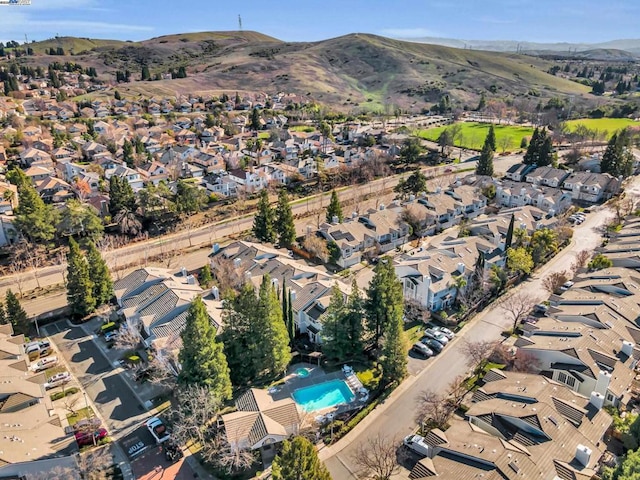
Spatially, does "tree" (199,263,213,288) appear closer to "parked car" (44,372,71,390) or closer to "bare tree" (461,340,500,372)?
"parked car" (44,372,71,390)

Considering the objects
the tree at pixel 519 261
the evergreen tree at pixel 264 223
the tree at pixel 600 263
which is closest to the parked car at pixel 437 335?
the tree at pixel 519 261

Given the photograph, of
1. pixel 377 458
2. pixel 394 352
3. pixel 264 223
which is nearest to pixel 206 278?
pixel 264 223

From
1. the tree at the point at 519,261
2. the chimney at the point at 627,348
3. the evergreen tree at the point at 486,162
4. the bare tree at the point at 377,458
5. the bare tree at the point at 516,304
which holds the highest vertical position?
the evergreen tree at the point at 486,162

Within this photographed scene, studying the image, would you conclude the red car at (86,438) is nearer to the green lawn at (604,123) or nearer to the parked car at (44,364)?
the parked car at (44,364)

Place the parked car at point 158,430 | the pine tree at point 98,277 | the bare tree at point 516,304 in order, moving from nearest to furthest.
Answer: the parked car at point 158,430
the bare tree at point 516,304
the pine tree at point 98,277

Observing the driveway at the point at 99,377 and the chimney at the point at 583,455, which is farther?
the driveway at the point at 99,377

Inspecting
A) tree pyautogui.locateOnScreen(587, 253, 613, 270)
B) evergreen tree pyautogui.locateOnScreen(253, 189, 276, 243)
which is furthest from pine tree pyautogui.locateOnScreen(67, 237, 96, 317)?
tree pyautogui.locateOnScreen(587, 253, 613, 270)
